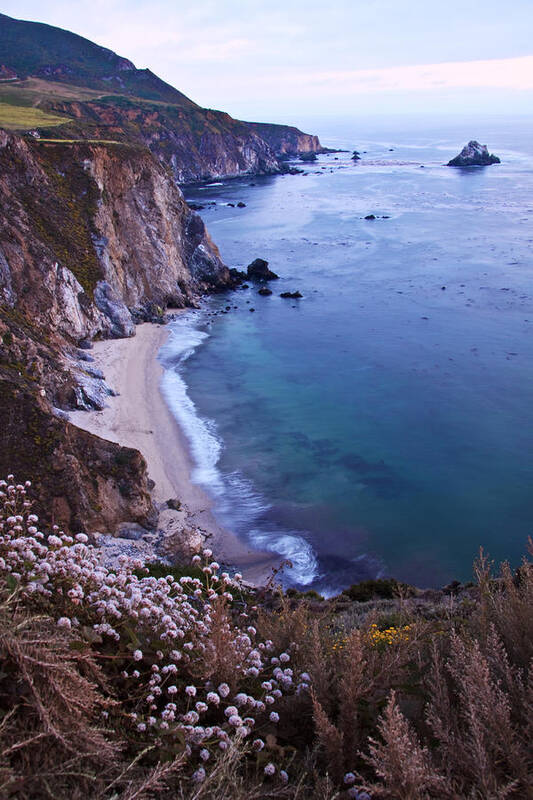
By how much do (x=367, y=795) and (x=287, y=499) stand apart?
17.2 meters

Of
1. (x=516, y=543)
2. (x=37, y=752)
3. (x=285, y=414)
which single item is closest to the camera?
(x=37, y=752)

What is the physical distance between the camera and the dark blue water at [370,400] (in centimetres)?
1955

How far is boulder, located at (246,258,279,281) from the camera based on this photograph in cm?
5259

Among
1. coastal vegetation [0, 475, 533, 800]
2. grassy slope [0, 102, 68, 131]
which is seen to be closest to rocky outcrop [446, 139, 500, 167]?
grassy slope [0, 102, 68, 131]

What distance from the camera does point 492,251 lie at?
2323 inches

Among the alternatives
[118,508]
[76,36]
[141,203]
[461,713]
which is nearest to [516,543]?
[118,508]

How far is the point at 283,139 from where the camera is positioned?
570 ft

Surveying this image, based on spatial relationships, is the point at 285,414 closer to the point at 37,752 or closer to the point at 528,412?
the point at 528,412

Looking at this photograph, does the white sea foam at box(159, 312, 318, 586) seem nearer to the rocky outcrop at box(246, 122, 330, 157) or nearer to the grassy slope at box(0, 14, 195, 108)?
the grassy slope at box(0, 14, 195, 108)

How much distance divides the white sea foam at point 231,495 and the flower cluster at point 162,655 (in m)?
12.2

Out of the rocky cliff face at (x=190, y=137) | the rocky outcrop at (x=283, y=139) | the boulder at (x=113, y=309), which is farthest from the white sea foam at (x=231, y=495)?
the rocky outcrop at (x=283, y=139)

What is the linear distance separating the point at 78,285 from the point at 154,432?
11.7 meters

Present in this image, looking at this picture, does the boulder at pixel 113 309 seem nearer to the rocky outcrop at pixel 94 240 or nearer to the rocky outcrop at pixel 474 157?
the rocky outcrop at pixel 94 240

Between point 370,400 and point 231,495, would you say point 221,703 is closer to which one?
point 231,495
